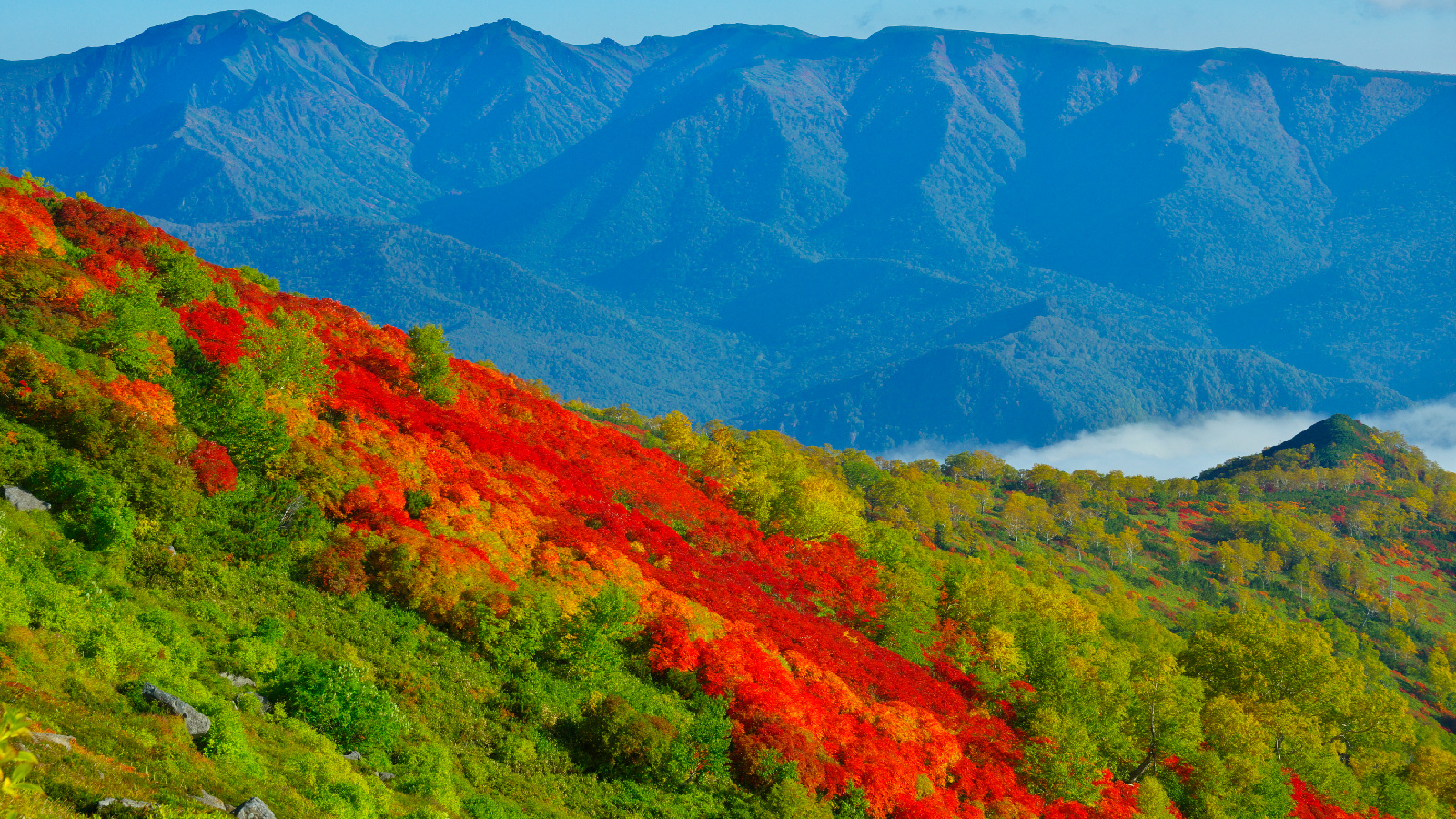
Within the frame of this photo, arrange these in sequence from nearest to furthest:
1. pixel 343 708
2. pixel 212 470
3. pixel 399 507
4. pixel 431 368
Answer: pixel 343 708 < pixel 212 470 < pixel 399 507 < pixel 431 368

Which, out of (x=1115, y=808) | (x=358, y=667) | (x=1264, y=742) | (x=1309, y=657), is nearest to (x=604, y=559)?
(x=358, y=667)

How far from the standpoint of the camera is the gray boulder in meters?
18.6

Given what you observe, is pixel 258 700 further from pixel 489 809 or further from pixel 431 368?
pixel 431 368

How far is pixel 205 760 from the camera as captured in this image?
76.7 feet

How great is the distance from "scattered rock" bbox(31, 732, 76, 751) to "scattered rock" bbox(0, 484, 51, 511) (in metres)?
16.3

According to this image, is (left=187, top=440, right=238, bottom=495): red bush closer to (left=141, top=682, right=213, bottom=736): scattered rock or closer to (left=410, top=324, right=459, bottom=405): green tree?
(left=141, top=682, right=213, bottom=736): scattered rock

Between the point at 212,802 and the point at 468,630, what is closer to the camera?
the point at 212,802

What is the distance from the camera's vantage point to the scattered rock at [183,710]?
24.9 metres

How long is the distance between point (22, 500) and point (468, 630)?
16.3 meters

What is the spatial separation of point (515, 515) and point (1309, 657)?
66.6 metres

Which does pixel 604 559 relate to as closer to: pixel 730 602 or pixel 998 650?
pixel 730 602

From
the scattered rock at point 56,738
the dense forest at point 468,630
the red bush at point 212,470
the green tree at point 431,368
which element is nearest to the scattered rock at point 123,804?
the dense forest at point 468,630

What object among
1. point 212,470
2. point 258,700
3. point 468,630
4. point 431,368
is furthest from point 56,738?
point 431,368

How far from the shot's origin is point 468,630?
126 feet
